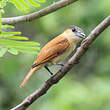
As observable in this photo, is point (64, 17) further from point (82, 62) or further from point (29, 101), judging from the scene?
point (29, 101)

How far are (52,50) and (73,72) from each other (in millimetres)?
2983

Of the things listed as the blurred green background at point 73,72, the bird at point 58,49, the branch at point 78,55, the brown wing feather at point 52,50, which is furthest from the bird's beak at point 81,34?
the blurred green background at point 73,72

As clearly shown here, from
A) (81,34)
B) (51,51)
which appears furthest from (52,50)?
(81,34)

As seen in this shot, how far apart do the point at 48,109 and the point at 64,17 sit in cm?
173

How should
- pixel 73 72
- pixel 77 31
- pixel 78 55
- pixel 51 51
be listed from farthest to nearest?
1. pixel 73 72
2. pixel 77 31
3. pixel 51 51
4. pixel 78 55

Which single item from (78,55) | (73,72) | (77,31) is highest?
(78,55)

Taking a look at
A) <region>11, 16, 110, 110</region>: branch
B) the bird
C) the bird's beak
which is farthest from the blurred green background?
<region>11, 16, 110, 110</region>: branch

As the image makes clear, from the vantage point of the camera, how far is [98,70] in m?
6.27

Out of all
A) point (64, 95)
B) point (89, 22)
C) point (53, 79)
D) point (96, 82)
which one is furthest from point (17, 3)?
point (89, 22)

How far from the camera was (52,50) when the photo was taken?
376 cm

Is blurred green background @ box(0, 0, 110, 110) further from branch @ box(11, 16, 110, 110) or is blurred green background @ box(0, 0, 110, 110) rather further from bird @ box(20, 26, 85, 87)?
branch @ box(11, 16, 110, 110)

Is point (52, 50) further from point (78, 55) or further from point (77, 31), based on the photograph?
point (78, 55)

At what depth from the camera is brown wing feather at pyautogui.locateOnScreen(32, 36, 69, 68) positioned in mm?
3551

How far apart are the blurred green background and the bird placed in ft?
4.44
